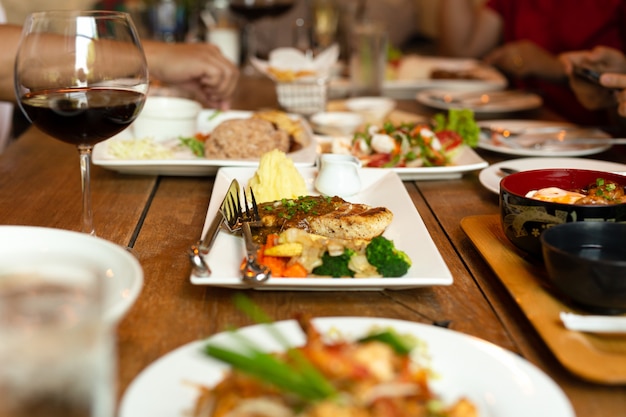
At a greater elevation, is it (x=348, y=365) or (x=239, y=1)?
(x=239, y=1)

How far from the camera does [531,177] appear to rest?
4.88 feet

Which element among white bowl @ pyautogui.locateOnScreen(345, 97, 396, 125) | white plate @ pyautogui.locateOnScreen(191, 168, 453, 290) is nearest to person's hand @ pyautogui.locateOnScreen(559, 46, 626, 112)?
white bowl @ pyautogui.locateOnScreen(345, 97, 396, 125)

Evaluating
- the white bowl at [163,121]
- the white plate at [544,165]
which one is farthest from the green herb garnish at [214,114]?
the white plate at [544,165]

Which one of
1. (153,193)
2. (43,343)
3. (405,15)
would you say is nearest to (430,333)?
(43,343)

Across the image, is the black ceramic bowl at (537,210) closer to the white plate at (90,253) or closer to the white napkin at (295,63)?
the white plate at (90,253)

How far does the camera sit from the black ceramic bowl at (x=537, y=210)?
4.06 ft

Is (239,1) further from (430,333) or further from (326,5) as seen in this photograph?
(430,333)

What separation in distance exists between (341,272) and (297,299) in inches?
3.6

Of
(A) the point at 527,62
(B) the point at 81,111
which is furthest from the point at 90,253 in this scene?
(A) the point at 527,62

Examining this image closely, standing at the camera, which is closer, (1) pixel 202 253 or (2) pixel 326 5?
(1) pixel 202 253

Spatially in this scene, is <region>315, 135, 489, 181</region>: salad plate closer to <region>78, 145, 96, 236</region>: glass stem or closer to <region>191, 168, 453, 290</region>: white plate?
<region>191, 168, 453, 290</region>: white plate

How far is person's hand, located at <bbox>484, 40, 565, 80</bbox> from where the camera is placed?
3.58m

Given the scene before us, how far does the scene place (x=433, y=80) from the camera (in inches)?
142

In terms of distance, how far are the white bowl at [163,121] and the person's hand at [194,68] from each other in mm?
281
